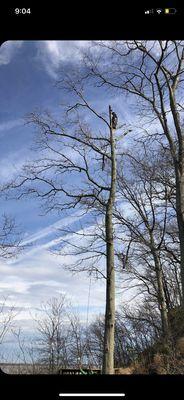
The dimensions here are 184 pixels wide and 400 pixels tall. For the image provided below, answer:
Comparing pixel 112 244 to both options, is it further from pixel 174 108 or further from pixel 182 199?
pixel 174 108

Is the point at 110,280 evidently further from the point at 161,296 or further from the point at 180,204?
the point at 161,296

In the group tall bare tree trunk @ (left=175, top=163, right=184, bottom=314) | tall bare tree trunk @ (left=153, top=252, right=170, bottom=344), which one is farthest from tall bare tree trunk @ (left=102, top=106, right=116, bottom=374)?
tall bare tree trunk @ (left=153, top=252, right=170, bottom=344)
